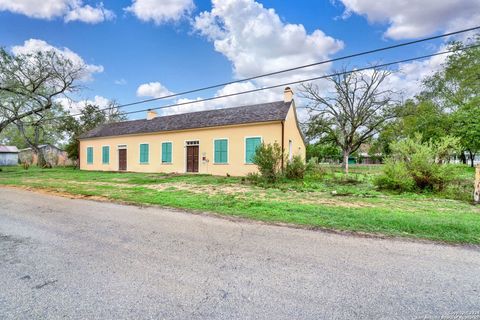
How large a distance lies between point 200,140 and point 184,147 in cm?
140

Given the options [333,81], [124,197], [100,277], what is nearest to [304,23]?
[124,197]

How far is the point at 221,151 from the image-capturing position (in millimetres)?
14906

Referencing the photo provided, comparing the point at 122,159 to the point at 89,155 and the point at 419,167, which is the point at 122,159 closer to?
the point at 89,155

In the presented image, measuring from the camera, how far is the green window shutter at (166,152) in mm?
16797

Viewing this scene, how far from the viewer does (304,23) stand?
9.85 metres

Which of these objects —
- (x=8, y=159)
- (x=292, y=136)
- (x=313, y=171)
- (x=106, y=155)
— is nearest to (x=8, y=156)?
(x=8, y=159)

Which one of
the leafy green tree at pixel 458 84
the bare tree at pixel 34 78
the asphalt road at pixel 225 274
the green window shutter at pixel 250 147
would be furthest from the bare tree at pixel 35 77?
the leafy green tree at pixel 458 84

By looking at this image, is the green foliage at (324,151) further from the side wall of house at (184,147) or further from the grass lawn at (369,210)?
the grass lawn at (369,210)

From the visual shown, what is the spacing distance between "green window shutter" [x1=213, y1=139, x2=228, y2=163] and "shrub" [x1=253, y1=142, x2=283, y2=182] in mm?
4206

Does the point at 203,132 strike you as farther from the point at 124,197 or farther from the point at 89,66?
the point at 89,66

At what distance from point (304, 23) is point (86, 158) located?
20790 mm

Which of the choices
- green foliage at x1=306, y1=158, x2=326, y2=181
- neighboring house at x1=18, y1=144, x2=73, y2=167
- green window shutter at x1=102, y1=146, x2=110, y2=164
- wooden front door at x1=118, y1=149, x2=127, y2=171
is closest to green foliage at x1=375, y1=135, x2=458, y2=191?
green foliage at x1=306, y1=158, x2=326, y2=181

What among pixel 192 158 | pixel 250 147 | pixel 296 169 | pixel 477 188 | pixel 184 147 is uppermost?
pixel 184 147

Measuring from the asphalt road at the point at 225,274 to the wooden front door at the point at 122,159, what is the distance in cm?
1556
